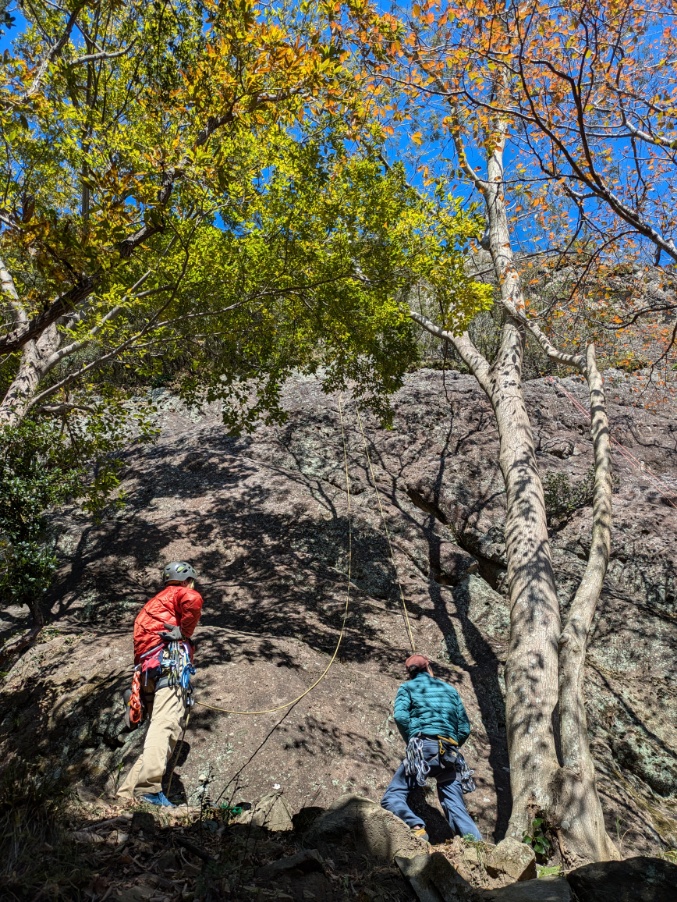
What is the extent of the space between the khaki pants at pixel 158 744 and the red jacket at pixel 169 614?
45 centimetres

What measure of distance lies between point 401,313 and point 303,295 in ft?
6.69

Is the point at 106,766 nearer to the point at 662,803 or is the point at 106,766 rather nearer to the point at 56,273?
the point at 56,273

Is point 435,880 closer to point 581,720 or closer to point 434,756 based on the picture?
point 434,756

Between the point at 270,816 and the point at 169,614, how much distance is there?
1.75 metres

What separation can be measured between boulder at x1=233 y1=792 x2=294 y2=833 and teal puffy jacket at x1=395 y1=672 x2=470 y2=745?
1.25 m

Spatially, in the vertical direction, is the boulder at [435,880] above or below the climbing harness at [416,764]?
above

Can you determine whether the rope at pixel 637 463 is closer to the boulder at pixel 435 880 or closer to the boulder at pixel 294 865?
the boulder at pixel 435 880

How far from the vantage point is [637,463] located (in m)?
11.2

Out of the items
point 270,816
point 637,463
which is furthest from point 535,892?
point 637,463

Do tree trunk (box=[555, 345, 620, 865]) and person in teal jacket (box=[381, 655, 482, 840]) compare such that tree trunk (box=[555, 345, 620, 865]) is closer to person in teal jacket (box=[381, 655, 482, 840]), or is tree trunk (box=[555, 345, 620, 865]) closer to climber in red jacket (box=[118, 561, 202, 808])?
person in teal jacket (box=[381, 655, 482, 840])

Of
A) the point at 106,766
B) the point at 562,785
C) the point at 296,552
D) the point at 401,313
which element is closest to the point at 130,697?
the point at 106,766

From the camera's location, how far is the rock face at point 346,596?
4828 millimetres

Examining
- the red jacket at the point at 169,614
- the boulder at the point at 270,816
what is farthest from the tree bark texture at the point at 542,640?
the red jacket at the point at 169,614

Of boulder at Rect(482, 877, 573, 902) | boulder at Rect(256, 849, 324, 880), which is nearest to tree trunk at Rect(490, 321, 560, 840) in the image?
boulder at Rect(482, 877, 573, 902)
